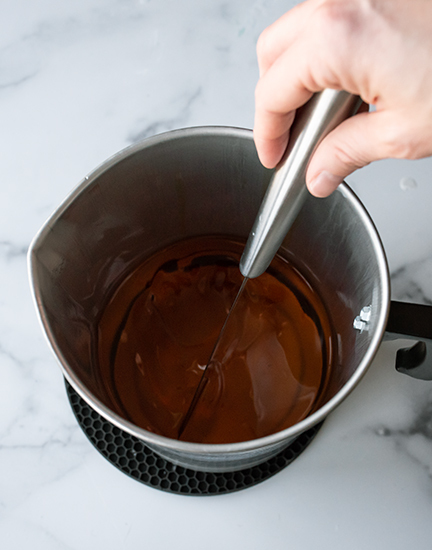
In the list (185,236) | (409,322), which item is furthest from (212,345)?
(409,322)

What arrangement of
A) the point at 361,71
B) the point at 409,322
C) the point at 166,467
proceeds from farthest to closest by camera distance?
the point at 166,467, the point at 409,322, the point at 361,71

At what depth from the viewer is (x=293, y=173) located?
0.36 metres

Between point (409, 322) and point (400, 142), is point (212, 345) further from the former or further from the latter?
point (400, 142)

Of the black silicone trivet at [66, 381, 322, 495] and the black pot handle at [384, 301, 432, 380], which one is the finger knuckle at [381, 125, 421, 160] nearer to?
the black pot handle at [384, 301, 432, 380]

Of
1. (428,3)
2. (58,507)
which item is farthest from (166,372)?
(428,3)

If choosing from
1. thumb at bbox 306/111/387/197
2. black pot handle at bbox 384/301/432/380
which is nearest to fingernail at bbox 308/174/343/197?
thumb at bbox 306/111/387/197

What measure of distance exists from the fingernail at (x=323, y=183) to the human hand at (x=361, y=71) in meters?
0.02

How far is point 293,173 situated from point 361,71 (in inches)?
3.8

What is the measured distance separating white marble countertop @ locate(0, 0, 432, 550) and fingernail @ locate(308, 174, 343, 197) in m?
0.26

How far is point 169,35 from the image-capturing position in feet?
2.25

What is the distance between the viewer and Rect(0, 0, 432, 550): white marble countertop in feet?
1.66

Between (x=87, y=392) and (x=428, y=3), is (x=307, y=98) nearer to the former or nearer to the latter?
(x=428, y=3)

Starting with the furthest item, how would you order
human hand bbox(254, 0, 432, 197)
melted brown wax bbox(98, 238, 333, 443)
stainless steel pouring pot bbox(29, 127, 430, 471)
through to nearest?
melted brown wax bbox(98, 238, 333, 443) < stainless steel pouring pot bbox(29, 127, 430, 471) < human hand bbox(254, 0, 432, 197)

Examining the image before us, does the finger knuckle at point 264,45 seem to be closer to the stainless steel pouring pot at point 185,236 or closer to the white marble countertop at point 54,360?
the stainless steel pouring pot at point 185,236
